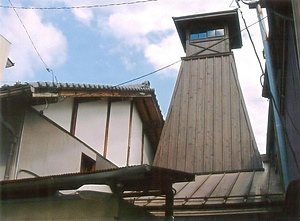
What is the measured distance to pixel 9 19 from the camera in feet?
19.8

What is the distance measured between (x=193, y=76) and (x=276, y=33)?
6163 millimetres

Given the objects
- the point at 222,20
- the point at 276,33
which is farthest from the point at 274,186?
the point at 222,20

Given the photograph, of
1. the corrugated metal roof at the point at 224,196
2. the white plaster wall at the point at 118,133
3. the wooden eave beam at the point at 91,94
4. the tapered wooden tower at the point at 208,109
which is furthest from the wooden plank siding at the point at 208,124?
the wooden eave beam at the point at 91,94

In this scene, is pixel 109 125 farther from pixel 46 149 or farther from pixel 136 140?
pixel 46 149

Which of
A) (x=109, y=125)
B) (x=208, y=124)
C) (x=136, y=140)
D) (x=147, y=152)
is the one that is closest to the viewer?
(x=109, y=125)

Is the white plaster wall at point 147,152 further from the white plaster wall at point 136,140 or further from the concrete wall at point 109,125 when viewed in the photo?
the white plaster wall at point 136,140

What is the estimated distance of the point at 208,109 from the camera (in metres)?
10.2

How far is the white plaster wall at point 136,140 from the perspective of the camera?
9305 mm

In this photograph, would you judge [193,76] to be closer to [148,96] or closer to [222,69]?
[222,69]

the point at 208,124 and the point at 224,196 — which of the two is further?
the point at 208,124

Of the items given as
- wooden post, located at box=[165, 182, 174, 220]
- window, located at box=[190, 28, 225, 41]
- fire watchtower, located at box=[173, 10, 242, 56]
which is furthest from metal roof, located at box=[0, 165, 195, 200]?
window, located at box=[190, 28, 225, 41]

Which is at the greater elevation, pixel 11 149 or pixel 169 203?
pixel 11 149

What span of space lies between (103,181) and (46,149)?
102 inches

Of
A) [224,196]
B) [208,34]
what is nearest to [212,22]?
[208,34]
